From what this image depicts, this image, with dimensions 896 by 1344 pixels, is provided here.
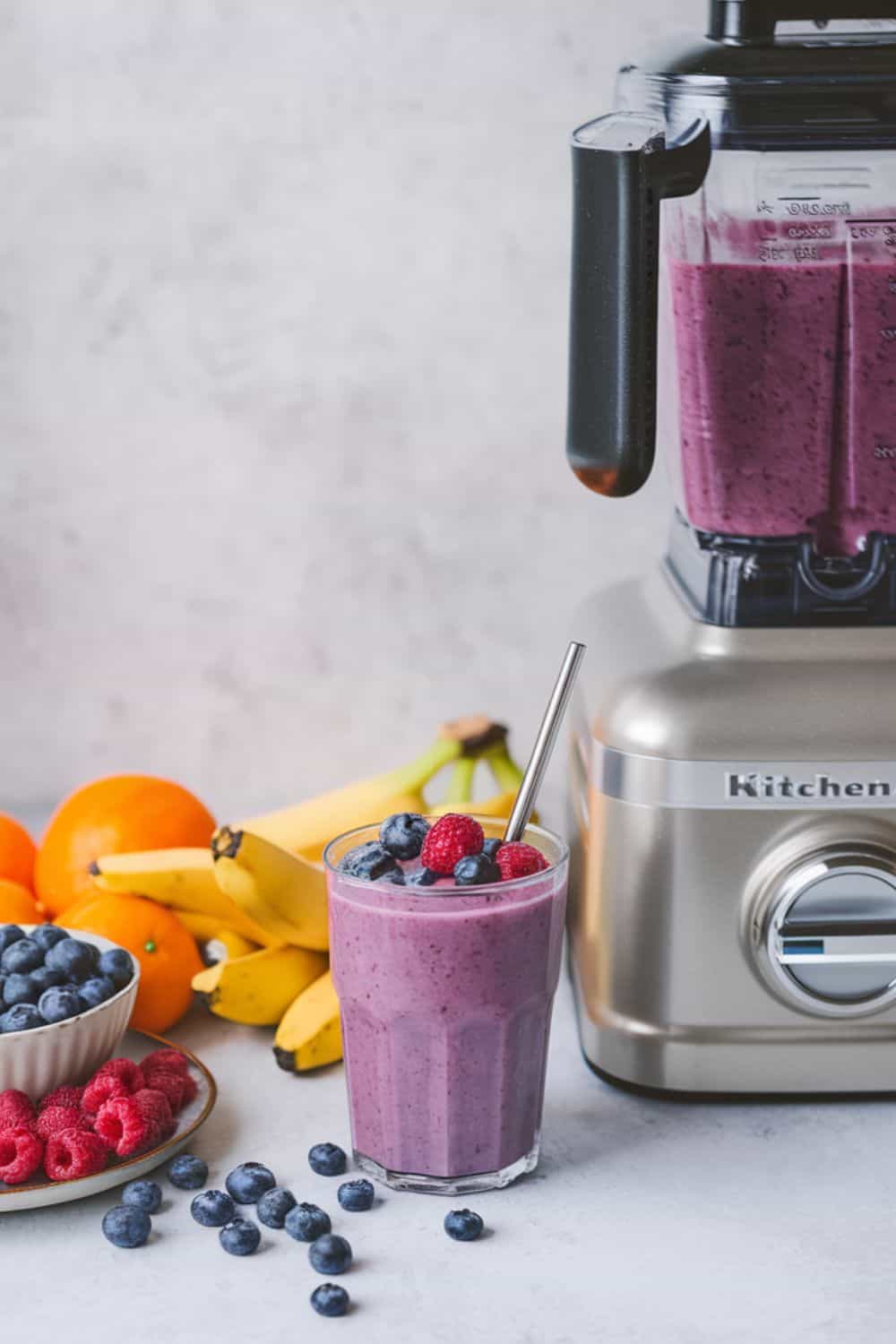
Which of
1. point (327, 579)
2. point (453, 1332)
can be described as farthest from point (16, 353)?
point (453, 1332)

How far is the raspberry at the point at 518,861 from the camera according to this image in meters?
0.80

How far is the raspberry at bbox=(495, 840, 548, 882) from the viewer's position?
31.6 inches

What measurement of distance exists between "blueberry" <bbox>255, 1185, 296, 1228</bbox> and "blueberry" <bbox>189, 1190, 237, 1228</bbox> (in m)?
0.01

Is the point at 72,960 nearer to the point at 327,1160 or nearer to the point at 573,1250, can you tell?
the point at 327,1160

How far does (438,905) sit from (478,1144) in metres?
0.13

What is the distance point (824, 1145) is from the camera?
86 cm

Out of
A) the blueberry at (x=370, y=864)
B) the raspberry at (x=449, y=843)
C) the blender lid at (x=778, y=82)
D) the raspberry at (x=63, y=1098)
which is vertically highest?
the blender lid at (x=778, y=82)

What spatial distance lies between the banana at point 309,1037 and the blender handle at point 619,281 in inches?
13.5

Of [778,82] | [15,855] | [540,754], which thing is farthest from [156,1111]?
[778,82]

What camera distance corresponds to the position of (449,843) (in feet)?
2.62

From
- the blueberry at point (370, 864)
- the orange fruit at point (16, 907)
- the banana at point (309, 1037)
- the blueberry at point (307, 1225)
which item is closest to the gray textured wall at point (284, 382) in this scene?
the orange fruit at point (16, 907)

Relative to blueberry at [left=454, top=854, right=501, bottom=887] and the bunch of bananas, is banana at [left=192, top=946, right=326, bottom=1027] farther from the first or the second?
blueberry at [left=454, top=854, right=501, bottom=887]

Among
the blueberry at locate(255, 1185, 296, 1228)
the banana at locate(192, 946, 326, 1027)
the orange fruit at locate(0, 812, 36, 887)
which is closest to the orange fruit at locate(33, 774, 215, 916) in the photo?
the orange fruit at locate(0, 812, 36, 887)

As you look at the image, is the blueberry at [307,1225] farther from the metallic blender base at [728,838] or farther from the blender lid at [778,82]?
the blender lid at [778,82]
